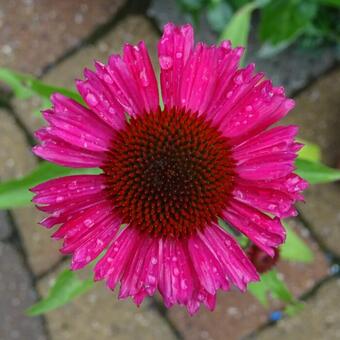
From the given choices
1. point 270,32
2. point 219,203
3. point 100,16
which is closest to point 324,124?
point 270,32

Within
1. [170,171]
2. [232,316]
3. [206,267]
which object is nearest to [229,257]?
[206,267]

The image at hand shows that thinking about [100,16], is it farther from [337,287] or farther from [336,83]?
[337,287]

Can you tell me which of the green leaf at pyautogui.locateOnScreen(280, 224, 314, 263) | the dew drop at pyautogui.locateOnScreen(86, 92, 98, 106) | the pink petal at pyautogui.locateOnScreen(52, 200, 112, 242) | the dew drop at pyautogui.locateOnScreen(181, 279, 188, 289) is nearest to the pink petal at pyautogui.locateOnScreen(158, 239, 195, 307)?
the dew drop at pyautogui.locateOnScreen(181, 279, 188, 289)

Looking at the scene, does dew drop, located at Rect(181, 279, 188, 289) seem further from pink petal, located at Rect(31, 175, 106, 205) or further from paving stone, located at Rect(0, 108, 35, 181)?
paving stone, located at Rect(0, 108, 35, 181)

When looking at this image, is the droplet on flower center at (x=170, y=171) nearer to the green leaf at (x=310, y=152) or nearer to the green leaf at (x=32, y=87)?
the green leaf at (x=32, y=87)

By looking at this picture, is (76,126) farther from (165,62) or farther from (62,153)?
(165,62)

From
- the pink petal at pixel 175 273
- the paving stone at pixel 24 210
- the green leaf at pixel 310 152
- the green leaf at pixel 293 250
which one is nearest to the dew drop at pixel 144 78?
the pink petal at pixel 175 273
